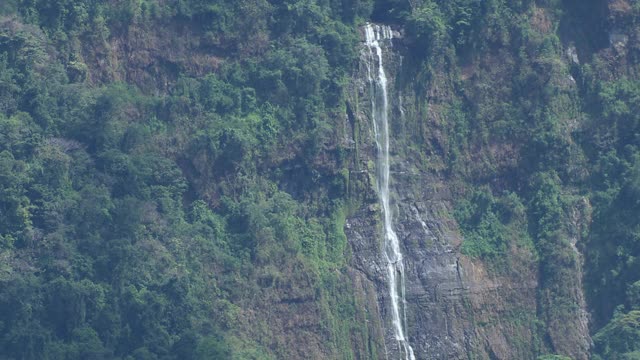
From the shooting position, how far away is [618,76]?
74.6 metres

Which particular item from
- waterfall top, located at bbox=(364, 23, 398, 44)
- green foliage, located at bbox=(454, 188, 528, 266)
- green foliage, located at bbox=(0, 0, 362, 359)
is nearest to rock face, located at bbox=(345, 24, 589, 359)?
green foliage, located at bbox=(454, 188, 528, 266)

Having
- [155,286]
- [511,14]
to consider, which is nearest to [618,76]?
[511,14]

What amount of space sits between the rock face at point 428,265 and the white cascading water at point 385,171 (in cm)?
16

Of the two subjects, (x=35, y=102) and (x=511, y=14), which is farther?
(x=511, y=14)

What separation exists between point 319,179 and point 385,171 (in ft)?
6.66

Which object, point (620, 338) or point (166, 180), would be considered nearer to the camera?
point (166, 180)

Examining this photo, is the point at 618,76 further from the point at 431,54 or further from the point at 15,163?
the point at 15,163

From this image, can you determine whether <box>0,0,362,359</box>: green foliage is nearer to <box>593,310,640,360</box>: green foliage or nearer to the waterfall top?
the waterfall top

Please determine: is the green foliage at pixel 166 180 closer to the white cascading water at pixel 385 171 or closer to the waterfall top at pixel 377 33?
the waterfall top at pixel 377 33

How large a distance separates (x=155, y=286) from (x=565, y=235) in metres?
12.4

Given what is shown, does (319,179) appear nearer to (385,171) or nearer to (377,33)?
(385,171)

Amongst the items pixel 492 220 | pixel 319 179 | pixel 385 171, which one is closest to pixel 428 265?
pixel 492 220

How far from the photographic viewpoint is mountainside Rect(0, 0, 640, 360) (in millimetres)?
68438

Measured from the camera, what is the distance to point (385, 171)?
72688 mm
